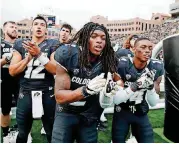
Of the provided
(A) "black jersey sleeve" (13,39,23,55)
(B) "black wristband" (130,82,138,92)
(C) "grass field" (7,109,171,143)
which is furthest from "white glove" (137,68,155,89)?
(A) "black jersey sleeve" (13,39,23,55)

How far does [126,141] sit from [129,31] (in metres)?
0.65

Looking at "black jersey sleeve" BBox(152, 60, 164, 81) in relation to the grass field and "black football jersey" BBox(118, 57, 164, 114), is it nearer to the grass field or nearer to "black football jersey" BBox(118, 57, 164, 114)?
"black football jersey" BBox(118, 57, 164, 114)

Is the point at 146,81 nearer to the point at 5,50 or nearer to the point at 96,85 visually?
the point at 96,85

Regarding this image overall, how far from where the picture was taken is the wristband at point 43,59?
193cm

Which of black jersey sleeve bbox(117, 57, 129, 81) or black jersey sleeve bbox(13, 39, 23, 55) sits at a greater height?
black jersey sleeve bbox(13, 39, 23, 55)

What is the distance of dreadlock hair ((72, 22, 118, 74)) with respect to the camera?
1.84 m

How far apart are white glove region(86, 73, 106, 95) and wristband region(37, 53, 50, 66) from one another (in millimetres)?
318

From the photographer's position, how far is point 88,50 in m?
1.86

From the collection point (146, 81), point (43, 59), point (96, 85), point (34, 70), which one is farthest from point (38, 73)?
point (146, 81)

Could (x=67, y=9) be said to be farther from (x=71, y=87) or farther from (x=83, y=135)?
(x=83, y=135)

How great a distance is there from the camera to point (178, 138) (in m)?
1.97

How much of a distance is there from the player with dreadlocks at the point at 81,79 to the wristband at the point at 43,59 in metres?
0.12

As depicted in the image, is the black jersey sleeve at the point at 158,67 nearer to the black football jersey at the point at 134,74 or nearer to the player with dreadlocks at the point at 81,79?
the black football jersey at the point at 134,74

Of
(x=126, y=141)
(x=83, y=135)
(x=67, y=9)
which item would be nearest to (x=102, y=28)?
(x=67, y=9)
